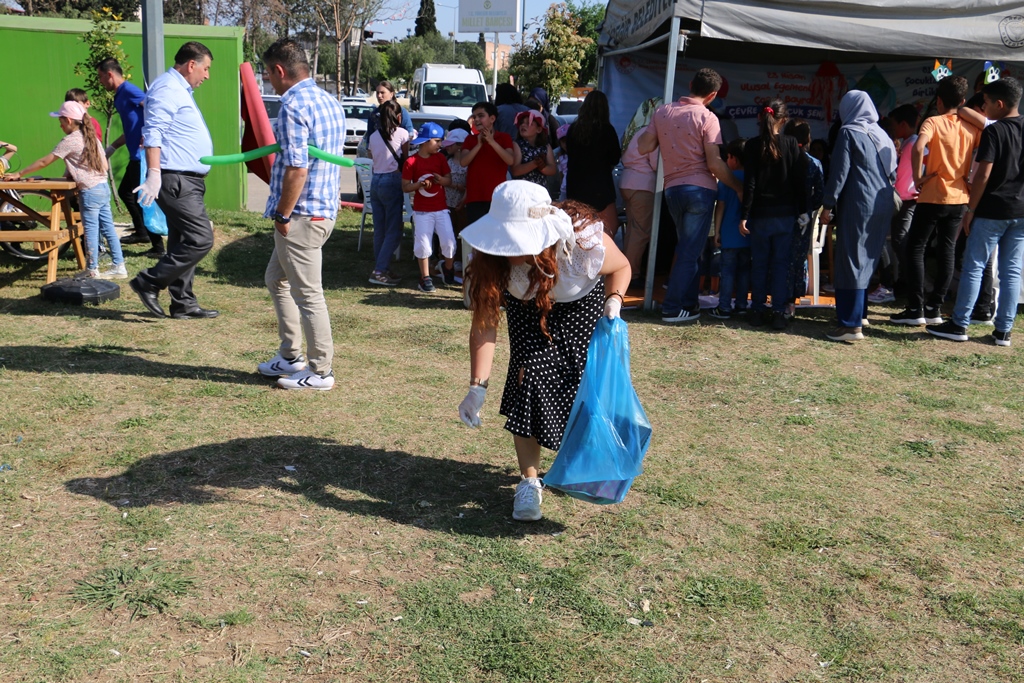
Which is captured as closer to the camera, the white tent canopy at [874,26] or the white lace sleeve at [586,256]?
the white lace sleeve at [586,256]

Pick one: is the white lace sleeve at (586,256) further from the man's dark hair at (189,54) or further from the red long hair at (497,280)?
the man's dark hair at (189,54)

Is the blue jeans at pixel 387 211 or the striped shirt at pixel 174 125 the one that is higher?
the striped shirt at pixel 174 125

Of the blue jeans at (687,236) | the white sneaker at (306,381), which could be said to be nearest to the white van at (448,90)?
the blue jeans at (687,236)

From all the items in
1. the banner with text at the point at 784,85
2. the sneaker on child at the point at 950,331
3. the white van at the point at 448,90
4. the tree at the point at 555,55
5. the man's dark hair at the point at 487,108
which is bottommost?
the sneaker on child at the point at 950,331

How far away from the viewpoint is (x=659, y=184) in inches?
302

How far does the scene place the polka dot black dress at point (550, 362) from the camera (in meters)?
3.81

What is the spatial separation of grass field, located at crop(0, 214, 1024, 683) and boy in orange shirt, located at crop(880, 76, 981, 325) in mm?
1337

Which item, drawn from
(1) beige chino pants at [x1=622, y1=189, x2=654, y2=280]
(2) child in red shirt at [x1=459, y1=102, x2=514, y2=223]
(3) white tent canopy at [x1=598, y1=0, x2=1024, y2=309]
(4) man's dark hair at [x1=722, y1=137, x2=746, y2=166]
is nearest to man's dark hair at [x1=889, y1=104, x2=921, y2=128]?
(3) white tent canopy at [x1=598, y1=0, x2=1024, y2=309]

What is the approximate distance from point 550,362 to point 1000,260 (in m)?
4.79

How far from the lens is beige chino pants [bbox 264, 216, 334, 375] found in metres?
5.23

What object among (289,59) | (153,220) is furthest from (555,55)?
(289,59)

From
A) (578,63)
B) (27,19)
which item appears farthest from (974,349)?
Answer: (578,63)

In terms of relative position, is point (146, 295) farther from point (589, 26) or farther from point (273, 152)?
point (589, 26)

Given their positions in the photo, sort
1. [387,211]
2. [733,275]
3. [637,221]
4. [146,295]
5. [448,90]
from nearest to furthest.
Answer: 1. [146,295]
2. [733,275]
3. [637,221]
4. [387,211]
5. [448,90]
